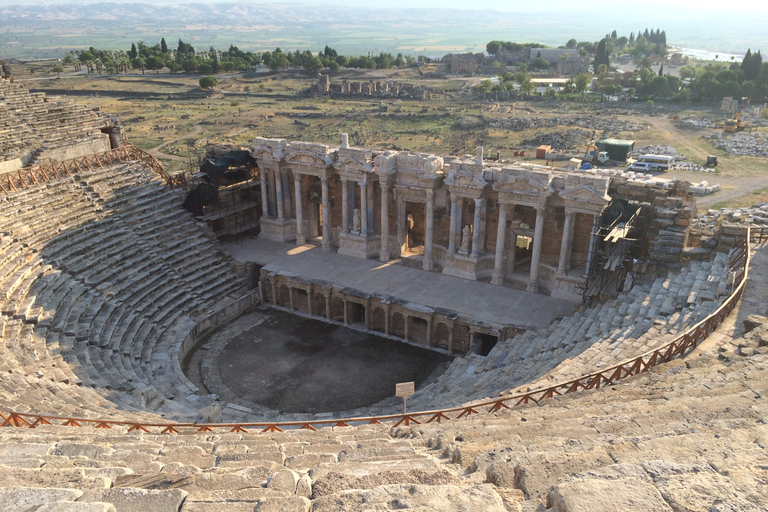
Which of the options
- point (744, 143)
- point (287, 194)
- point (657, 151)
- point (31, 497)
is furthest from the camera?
point (744, 143)

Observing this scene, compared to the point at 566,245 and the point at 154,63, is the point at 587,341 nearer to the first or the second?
the point at 566,245

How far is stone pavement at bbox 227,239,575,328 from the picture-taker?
23859mm

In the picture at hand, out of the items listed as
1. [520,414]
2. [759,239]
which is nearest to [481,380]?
[520,414]

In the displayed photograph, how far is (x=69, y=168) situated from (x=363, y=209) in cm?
1341

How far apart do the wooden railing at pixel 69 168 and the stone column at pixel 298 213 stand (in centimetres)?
608

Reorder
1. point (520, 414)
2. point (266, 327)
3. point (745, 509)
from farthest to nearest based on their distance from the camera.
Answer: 1. point (266, 327)
2. point (520, 414)
3. point (745, 509)

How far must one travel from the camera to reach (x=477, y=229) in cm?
2655

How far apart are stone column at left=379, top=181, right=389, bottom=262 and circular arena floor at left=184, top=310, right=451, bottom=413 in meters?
4.56

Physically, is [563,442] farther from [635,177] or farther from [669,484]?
[635,177]

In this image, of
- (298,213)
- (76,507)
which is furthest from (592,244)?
(76,507)

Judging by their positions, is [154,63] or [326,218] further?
[154,63]

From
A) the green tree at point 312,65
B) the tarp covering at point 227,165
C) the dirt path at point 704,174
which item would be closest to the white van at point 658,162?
the dirt path at point 704,174

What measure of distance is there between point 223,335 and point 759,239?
21486 millimetres

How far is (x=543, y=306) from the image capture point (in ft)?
80.1
